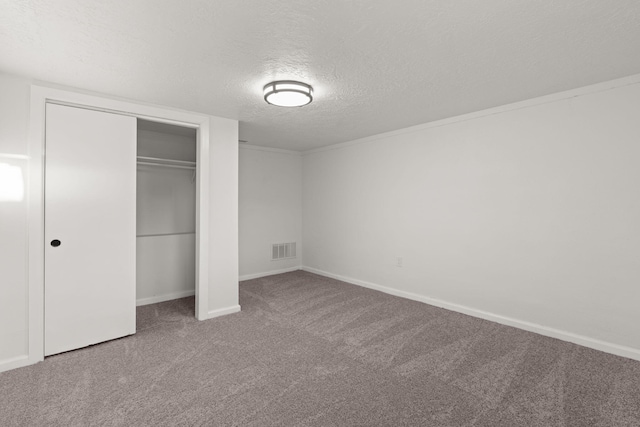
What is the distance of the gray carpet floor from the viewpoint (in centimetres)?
187

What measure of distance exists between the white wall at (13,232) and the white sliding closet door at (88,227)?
0.15 meters

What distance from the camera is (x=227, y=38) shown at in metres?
1.93

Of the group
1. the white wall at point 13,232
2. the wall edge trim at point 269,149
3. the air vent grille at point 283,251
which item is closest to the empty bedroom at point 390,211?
the white wall at point 13,232

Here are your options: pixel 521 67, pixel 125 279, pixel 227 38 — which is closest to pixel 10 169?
pixel 125 279

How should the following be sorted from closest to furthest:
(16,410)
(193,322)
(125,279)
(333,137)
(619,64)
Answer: (16,410), (619,64), (125,279), (193,322), (333,137)

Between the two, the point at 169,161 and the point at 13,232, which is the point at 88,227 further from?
the point at 169,161

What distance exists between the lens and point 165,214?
424 centimetres

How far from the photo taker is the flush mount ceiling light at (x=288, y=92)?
256 cm

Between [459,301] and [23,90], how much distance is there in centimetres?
481

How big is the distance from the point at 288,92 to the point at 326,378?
2.30 metres

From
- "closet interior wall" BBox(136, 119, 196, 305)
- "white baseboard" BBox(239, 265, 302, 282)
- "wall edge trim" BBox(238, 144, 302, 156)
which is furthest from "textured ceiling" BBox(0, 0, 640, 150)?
"white baseboard" BBox(239, 265, 302, 282)

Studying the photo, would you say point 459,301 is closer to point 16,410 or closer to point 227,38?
point 227,38

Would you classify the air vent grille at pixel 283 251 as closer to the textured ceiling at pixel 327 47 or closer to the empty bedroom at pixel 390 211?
the empty bedroom at pixel 390 211

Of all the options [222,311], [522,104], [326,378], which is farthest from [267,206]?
[522,104]
